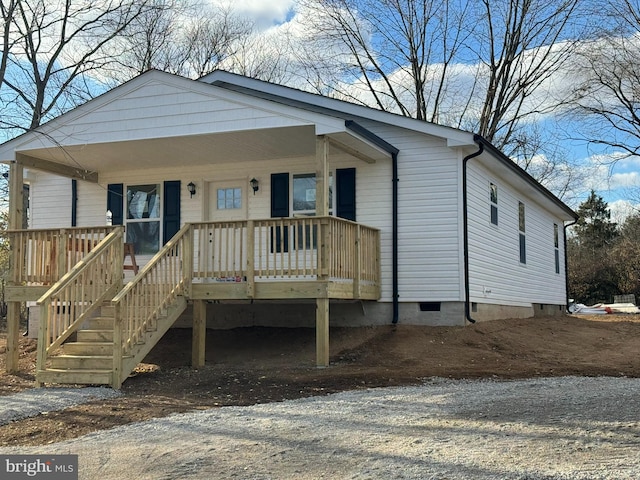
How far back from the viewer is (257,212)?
13328 mm

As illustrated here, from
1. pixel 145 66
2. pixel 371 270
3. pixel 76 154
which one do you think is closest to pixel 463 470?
pixel 371 270

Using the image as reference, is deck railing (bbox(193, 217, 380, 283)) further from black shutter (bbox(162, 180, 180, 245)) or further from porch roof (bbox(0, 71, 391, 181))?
black shutter (bbox(162, 180, 180, 245))

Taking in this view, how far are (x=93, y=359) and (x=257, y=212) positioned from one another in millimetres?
5054

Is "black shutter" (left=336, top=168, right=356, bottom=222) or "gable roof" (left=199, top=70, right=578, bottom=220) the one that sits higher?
"gable roof" (left=199, top=70, right=578, bottom=220)

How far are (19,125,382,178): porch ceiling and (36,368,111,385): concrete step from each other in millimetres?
4045

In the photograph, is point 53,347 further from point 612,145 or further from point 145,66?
point 612,145

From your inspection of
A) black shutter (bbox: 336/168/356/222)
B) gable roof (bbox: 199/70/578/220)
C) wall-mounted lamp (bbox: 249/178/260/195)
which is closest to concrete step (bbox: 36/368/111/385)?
gable roof (bbox: 199/70/578/220)

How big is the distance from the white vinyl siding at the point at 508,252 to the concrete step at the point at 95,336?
6381 millimetres

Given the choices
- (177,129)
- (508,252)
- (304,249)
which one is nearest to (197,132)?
(177,129)

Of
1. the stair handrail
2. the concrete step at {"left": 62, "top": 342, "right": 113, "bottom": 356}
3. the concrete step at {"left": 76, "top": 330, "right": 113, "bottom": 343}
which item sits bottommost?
the concrete step at {"left": 62, "top": 342, "right": 113, "bottom": 356}

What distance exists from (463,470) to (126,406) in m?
4.35

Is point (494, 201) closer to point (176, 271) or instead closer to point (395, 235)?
point (395, 235)

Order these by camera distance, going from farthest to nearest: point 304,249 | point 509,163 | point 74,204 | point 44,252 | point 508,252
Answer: point 508,252
point 74,204
point 509,163
point 44,252
point 304,249

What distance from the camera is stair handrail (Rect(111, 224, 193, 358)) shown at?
8.93 metres
